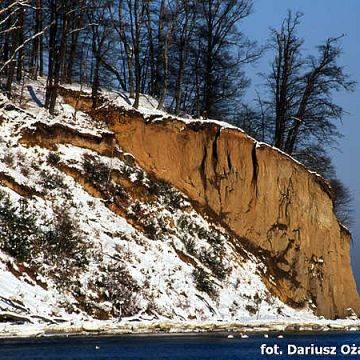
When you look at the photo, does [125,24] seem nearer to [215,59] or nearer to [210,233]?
[215,59]

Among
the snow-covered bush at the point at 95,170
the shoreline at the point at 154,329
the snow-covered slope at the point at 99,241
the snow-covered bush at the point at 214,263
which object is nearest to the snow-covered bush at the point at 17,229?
the snow-covered slope at the point at 99,241

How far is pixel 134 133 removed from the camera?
4094 cm

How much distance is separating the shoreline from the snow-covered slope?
75 centimetres

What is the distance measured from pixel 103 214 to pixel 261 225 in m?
11.3

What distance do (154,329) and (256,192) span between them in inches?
640

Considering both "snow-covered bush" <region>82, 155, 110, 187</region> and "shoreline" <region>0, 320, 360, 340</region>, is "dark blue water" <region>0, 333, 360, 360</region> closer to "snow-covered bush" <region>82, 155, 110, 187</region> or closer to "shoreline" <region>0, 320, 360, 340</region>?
"shoreline" <region>0, 320, 360, 340</region>

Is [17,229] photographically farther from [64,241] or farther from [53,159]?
[53,159]

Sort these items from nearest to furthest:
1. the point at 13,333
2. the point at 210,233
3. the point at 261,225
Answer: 1. the point at 13,333
2. the point at 210,233
3. the point at 261,225

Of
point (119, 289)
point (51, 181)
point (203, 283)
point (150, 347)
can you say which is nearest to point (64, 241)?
point (119, 289)

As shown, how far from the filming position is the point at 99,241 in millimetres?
33031

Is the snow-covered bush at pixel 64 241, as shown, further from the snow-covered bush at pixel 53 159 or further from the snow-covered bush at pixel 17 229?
the snow-covered bush at pixel 53 159

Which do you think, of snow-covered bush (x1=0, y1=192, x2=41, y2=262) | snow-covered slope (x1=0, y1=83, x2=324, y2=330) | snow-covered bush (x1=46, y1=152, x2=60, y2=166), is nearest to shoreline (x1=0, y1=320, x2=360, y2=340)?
snow-covered slope (x1=0, y1=83, x2=324, y2=330)

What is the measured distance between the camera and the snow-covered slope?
2931cm

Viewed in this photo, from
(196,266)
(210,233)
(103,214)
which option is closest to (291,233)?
(210,233)
